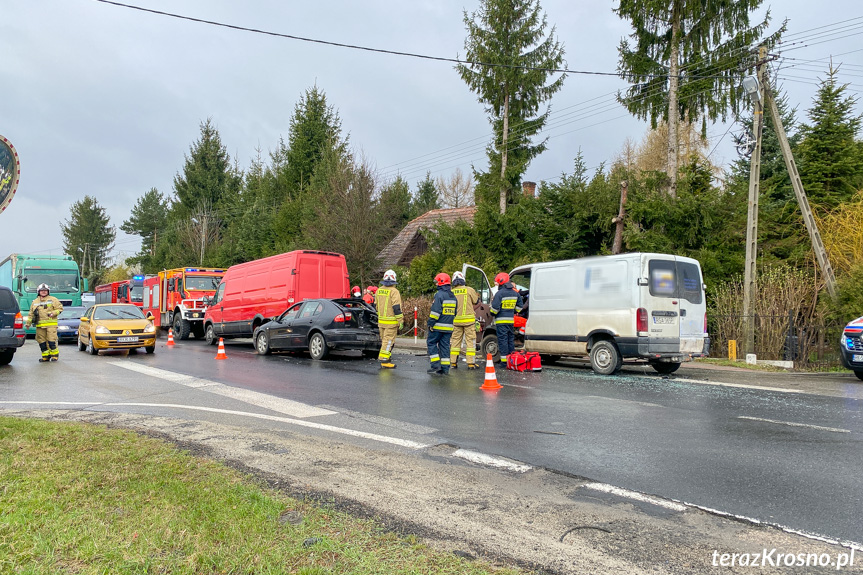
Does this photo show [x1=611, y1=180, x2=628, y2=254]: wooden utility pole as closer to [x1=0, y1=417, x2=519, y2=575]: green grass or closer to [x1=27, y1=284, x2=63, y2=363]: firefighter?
[x1=27, y1=284, x2=63, y2=363]: firefighter

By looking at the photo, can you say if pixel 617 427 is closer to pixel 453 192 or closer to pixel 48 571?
pixel 48 571

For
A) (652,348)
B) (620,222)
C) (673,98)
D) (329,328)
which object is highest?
(673,98)

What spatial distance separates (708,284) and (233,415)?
13950 mm

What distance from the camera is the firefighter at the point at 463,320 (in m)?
12.3

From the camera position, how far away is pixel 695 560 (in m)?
3.40

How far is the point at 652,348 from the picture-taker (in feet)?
36.6

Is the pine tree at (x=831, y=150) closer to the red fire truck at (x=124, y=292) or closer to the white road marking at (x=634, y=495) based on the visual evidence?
the white road marking at (x=634, y=495)

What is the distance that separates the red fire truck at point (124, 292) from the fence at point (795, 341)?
27.4 m

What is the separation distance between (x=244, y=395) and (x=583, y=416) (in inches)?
198

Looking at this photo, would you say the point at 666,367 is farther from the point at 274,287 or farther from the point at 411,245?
the point at 411,245

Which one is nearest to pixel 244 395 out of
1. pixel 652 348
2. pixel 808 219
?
pixel 652 348

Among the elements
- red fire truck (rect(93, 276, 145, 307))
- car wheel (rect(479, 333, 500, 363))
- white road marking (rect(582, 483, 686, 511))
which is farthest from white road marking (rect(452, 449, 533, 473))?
red fire truck (rect(93, 276, 145, 307))

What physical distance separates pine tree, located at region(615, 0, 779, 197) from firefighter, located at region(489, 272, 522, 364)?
10.6m

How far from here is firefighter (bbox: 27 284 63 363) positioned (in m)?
14.3
